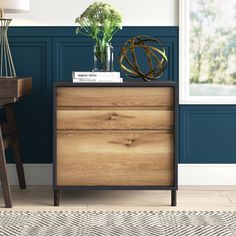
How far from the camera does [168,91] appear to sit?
3707 mm

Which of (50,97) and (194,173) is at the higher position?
(50,97)

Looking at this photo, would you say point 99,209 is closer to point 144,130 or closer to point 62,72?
point 144,130

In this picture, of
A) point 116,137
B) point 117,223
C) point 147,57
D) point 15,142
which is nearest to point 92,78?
point 116,137

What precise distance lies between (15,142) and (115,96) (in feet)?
2.69

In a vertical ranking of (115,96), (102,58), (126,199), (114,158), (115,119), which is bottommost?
(126,199)

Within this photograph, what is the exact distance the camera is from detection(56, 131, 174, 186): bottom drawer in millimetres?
3725

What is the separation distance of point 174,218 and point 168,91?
718mm

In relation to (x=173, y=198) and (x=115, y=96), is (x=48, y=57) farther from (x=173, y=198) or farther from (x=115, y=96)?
(x=173, y=198)

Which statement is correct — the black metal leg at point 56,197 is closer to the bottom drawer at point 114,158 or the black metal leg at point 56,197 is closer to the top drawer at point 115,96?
the bottom drawer at point 114,158

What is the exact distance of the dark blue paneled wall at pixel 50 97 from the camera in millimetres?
4316

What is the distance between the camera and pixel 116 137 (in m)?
3.73

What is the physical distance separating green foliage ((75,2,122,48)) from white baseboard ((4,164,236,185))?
3.22ft

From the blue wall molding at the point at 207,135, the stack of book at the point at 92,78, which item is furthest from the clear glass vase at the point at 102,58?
the blue wall molding at the point at 207,135

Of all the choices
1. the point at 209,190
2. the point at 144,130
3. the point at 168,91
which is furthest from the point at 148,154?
the point at 209,190
